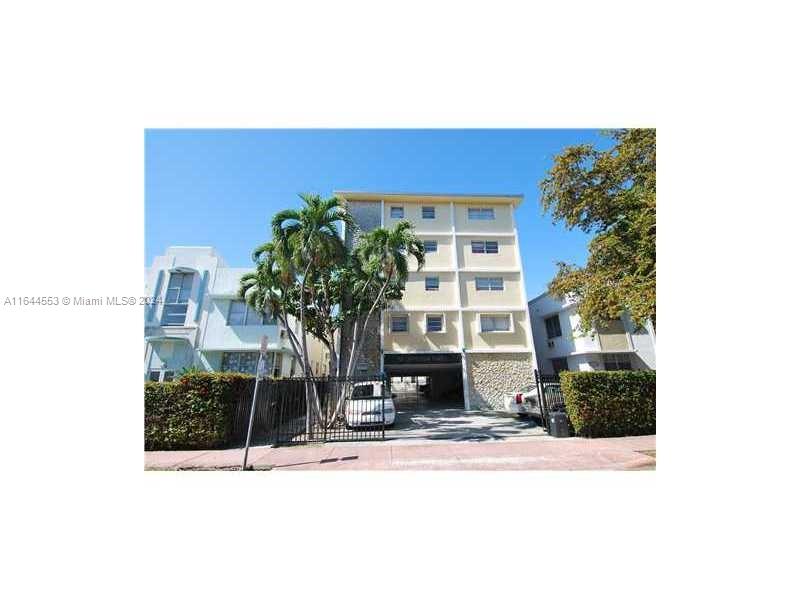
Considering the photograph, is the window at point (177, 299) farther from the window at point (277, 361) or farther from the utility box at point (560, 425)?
the utility box at point (560, 425)

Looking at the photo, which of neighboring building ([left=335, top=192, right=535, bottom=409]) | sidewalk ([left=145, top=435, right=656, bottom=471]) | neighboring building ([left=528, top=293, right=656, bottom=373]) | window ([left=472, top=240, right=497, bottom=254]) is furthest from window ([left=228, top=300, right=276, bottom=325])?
neighboring building ([left=528, top=293, right=656, bottom=373])

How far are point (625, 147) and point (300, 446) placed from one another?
30.8 feet

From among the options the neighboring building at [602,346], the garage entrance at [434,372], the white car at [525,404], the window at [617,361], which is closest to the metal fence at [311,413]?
the white car at [525,404]

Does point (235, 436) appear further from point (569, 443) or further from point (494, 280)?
point (494, 280)

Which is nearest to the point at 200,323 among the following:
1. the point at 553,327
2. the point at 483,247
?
the point at 483,247

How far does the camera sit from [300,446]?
23.5ft

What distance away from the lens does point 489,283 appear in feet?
52.2

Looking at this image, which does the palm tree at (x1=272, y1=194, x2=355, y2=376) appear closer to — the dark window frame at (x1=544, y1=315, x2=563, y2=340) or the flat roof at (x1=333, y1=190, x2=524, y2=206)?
the flat roof at (x1=333, y1=190, x2=524, y2=206)

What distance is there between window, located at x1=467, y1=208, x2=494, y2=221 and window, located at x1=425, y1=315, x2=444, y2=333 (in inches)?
214

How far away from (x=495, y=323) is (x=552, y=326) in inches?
178

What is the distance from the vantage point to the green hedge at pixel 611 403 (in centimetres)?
743

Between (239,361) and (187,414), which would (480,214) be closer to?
(239,361)

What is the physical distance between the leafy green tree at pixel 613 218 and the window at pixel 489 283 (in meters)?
7.17
